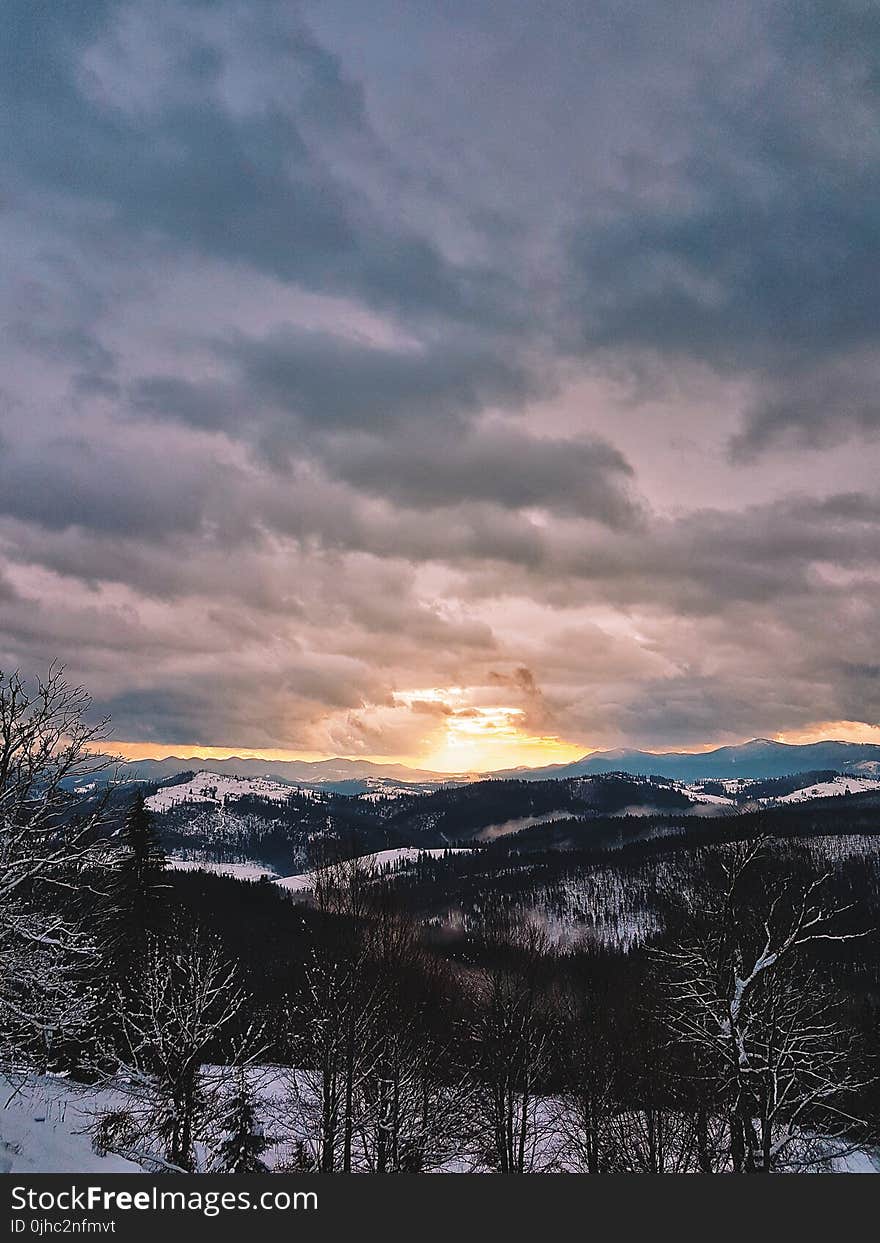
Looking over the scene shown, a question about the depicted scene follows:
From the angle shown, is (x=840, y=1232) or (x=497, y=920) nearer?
(x=840, y=1232)

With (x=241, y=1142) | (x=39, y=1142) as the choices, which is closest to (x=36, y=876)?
(x=39, y=1142)

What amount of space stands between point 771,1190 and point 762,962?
581 cm

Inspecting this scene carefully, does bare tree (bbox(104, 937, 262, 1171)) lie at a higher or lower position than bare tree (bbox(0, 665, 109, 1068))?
lower

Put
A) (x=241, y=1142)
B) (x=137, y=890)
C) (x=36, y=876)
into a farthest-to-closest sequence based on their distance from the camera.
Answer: (x=137, y=890) → (x=241, y=1142) → (x=36, y=876)

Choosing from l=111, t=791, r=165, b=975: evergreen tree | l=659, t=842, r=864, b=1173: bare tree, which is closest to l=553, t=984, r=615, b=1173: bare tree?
l=659, t=842, r=864, b=1173: bare tree

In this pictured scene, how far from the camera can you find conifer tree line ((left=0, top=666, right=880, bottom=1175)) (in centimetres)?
1806

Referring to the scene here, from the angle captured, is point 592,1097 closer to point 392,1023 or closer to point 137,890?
point 392,1023

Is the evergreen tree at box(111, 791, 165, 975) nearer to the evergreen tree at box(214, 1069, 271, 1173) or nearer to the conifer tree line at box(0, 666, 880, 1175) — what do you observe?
the conifer tree line at box(0, 666, 880, 1175)

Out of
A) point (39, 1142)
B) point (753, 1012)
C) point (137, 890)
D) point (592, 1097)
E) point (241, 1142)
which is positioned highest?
point (753, 1012)

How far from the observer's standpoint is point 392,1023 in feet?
85.9

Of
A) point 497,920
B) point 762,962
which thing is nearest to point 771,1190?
point 762,962

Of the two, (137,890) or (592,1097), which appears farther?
(137,890)

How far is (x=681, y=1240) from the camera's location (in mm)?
12141

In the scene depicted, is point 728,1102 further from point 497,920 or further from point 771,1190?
point 497,920
